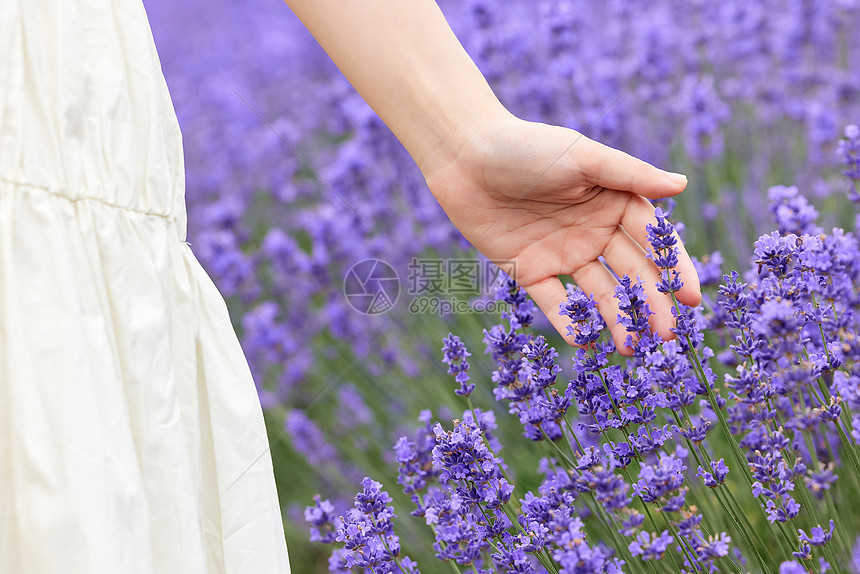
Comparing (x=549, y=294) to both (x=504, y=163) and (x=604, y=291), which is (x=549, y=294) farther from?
(x=504, y=163)

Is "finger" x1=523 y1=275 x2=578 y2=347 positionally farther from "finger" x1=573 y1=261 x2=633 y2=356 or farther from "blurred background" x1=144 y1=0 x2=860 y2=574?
"blurred background" x1=144 y1=0 x2=860 y2=574

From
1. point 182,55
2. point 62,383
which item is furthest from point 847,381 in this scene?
point 182,55

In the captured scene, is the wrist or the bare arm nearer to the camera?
the bare arm

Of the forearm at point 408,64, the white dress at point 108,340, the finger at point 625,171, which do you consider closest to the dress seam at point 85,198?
the white dress at point 108,340

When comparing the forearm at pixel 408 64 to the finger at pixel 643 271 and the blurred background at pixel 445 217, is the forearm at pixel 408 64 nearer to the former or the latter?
the finger at pixel 643 271

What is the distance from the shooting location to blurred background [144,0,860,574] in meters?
2.08

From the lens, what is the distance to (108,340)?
30.5 inches

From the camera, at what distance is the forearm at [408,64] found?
1.16 metres

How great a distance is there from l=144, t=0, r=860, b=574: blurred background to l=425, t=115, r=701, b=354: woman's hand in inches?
20.9

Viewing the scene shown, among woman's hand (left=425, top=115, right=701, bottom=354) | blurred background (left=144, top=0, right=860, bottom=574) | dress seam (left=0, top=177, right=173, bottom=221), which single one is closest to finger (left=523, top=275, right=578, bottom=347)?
woman's hand (left=425, top=115, right=701, bottom=354)

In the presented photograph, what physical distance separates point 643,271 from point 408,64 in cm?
49

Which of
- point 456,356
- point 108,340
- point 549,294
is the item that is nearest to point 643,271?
point 549,294

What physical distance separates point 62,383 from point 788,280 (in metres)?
0.85

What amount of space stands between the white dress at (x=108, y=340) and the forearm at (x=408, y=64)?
332mm
